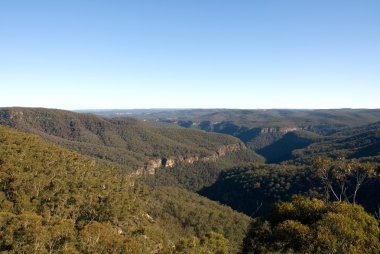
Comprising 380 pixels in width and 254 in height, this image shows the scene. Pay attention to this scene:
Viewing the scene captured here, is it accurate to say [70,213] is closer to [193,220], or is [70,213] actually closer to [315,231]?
[315,231]

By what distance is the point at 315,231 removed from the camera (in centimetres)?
3456

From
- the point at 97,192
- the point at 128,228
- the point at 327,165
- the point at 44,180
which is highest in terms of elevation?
the point at 327,165

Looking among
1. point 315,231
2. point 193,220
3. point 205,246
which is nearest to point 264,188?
point 193,220

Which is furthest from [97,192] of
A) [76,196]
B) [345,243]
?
[345,243]

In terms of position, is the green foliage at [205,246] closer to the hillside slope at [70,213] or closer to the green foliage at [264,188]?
the hillside slope at [70,213]

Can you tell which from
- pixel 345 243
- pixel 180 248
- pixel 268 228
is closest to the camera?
pixel 345 243

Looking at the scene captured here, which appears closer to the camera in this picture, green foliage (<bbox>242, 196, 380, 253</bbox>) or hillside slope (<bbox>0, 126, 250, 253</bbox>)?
green foliage (<bbox>242, 196, 380, 253</bbox>)

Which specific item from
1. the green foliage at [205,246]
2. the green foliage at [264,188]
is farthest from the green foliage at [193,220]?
the green foliage at [205,246]

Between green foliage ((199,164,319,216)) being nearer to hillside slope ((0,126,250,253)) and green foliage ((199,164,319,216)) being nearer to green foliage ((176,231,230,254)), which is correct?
hillside slope ((0,126,250,253))

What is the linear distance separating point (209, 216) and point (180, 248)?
7869 cm

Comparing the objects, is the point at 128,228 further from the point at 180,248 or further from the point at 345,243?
the point at 345,243

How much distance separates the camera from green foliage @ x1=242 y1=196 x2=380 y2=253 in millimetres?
32906

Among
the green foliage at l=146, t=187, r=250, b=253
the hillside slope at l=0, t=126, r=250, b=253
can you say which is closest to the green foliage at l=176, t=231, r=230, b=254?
the hillside slope at l=0, t=126, r=250, b=253

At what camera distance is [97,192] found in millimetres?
81250
